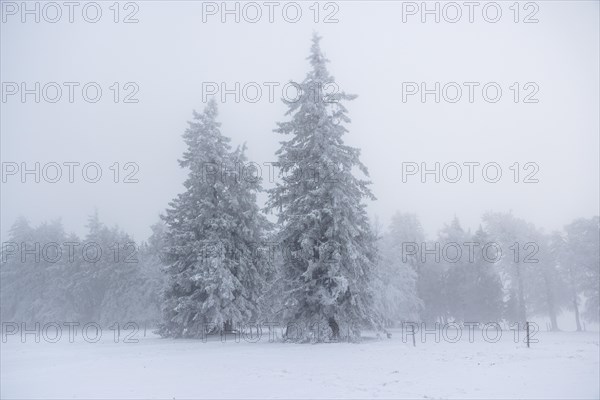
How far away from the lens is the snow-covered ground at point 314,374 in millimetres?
11767

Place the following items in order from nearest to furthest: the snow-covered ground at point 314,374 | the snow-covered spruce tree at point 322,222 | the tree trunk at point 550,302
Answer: the snow-covered ground at point 314,374, the snow-covered spruce tree at point 322,222, the tree trunk at point 550,302

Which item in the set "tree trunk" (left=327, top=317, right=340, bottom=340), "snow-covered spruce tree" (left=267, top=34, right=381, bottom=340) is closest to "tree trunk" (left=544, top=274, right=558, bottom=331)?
"snow-covered spruce tree" (left=267, top=34, right=381, bottom=340)

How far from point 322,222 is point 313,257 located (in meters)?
2.08

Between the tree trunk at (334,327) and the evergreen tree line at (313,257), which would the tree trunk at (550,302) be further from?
the tree trunk at (334,327)

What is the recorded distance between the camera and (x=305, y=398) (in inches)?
432

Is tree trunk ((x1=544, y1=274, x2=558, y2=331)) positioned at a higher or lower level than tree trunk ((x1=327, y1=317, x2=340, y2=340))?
lower

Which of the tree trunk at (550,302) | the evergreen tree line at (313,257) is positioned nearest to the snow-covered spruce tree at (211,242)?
the evergreen tree line at (313,257)

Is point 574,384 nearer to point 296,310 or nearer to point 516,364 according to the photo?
point 516,364

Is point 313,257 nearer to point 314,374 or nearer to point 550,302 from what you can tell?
A: point 314,374

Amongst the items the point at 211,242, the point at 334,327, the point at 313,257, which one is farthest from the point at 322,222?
the point at 211,242

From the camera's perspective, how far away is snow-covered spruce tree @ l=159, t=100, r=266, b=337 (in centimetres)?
3055

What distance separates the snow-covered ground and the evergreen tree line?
20.0 ft

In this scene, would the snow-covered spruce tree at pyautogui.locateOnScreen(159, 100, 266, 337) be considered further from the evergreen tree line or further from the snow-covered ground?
the snow-covered ground

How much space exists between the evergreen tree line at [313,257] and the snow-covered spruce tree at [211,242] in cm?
9
